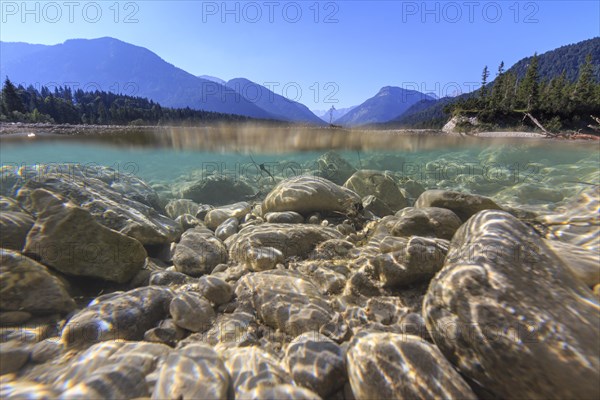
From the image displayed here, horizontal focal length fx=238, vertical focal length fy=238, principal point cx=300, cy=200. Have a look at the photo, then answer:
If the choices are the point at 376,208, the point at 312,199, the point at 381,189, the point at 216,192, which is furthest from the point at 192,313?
the point at 216,192

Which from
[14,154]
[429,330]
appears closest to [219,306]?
[429,330]

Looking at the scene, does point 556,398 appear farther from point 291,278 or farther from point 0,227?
point 0,227

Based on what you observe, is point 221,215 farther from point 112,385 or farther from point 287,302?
point 112,385

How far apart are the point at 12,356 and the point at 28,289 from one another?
849 millimetres

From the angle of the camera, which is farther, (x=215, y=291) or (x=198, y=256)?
(x=198, y=256)

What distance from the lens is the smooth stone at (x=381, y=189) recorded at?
8.04 meters

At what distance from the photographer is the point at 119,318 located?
8.66 feet

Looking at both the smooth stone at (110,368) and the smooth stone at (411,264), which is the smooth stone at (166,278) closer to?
the smooth stone at (110,368)

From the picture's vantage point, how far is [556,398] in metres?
1.57

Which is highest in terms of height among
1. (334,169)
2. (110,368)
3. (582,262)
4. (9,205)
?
(334,169)

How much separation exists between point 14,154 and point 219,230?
70.6 feet

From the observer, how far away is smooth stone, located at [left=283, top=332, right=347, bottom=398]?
1941 mm

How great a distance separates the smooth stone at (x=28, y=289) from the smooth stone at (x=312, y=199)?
408 cm

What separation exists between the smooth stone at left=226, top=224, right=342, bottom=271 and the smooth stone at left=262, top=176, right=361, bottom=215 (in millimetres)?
1336
